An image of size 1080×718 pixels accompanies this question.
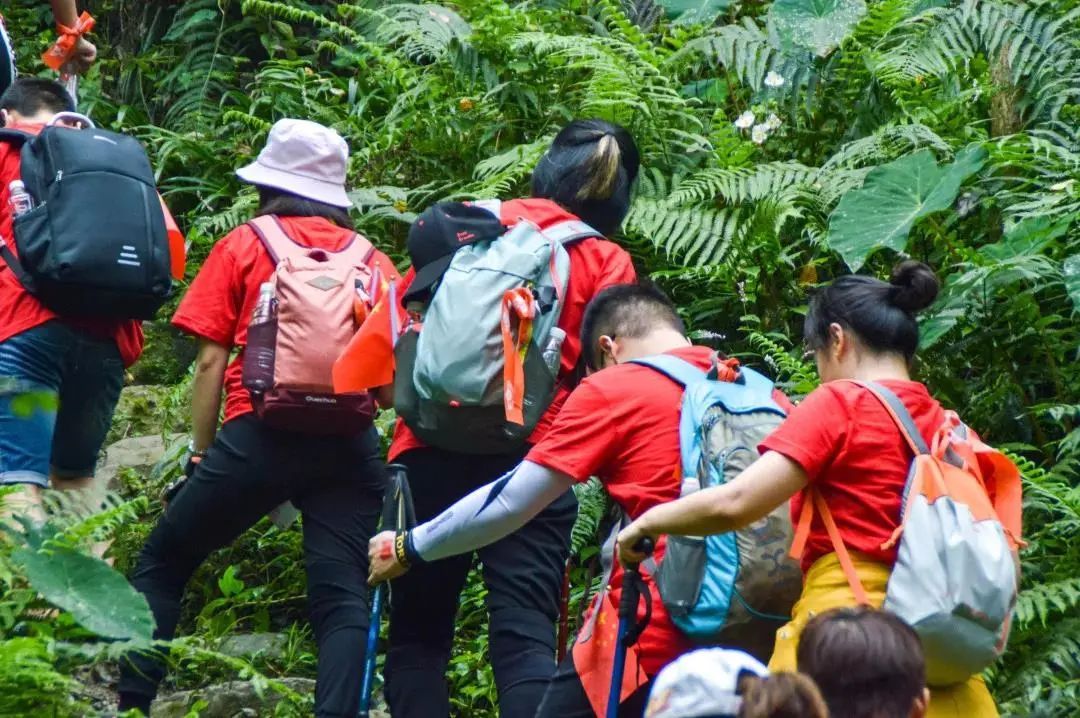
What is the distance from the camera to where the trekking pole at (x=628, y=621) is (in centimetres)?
356

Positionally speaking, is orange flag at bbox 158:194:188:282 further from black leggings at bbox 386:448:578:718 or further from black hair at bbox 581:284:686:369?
black hair at bbox 581:284:686:369

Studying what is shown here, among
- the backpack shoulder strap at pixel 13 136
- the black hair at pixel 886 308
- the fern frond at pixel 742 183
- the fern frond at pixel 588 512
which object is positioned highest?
the black hair at pixel 886 308

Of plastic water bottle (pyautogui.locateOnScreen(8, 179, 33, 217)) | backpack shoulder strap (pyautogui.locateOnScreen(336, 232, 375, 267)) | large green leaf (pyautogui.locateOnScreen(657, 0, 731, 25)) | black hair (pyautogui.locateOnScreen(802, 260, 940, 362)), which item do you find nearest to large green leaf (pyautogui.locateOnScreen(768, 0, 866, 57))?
large green leaf (pyautogui.locateOnScreen(657, 0, 731, 25))

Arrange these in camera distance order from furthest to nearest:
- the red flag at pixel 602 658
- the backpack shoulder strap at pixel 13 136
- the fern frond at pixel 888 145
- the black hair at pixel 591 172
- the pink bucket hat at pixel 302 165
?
the fern frond at pixel 888 145 → the backpack shoulder strap at pixel 13 136 → the pink bucket hat at pixel 302 165 → the black hair at pixel 591 172 → the red flag at pixel 602 658

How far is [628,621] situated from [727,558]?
0.95 ft

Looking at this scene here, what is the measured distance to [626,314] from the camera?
4.12m

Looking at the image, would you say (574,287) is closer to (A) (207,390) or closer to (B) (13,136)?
(A) (207,390)

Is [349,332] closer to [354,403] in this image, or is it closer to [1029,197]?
[354,403]

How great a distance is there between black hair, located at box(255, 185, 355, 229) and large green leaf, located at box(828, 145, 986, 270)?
2170 mm

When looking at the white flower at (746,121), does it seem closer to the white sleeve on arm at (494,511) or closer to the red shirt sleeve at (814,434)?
the white sleeve on arm at (494,511)

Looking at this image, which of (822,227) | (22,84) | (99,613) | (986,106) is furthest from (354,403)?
(986,106)

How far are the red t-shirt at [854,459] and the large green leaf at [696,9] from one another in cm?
546

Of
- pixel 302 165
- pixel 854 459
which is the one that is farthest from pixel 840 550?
pixel 302 165

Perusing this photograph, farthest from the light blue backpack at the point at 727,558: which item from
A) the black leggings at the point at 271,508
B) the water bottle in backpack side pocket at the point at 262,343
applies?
the water bottle in backpack side pocket at the point at 262,343
